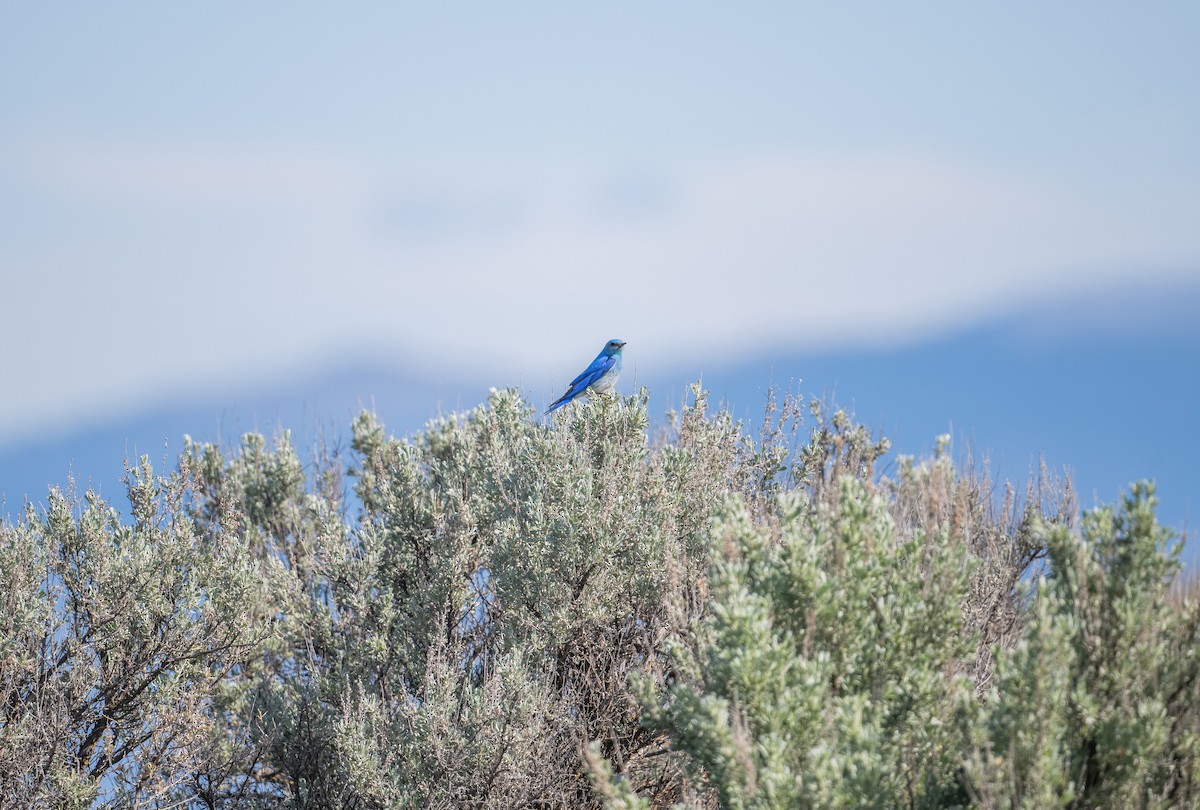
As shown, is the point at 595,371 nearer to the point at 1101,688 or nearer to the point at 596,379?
the point at 596,379

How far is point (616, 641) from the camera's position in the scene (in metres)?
11.4

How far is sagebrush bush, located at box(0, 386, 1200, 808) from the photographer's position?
6328 millimetres

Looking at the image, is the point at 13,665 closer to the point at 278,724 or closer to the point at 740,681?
the point at 278,724

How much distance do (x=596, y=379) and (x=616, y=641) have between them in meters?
2.79

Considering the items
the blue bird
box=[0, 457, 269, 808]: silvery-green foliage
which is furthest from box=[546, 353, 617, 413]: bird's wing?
box=[0, 457, 269, 808]: silvery-green foliage

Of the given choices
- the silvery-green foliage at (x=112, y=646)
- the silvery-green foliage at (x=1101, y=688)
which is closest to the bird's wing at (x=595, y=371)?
the silvery-green foliage at (x=112, y=646)

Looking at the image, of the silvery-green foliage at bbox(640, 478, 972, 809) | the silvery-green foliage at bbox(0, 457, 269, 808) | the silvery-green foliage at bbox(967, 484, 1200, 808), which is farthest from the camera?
the silvery-green foliage at bbox(0, 457, 269, 808)

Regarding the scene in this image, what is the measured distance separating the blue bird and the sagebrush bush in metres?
0.47

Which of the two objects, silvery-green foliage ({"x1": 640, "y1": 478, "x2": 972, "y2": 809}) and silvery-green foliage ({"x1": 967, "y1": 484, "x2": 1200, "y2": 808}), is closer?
silvery-green foliage ({"x1": 967, "y1": 484, "x2": 1200, "y2": 808})

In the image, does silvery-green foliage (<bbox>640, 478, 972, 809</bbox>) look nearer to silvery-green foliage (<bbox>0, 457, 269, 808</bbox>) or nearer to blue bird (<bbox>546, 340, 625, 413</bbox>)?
blue bird (<bbox>546, 340, 625, 413</bbox>)

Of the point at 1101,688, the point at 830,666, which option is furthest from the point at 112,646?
the point at 1101,688

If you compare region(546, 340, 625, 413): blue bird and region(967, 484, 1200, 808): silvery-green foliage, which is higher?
region(546, 340, 625, 413): blue bird

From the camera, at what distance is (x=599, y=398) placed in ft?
40.6

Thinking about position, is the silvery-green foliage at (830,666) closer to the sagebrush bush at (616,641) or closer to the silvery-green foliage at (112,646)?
the sagebrush bush at (616,641)
